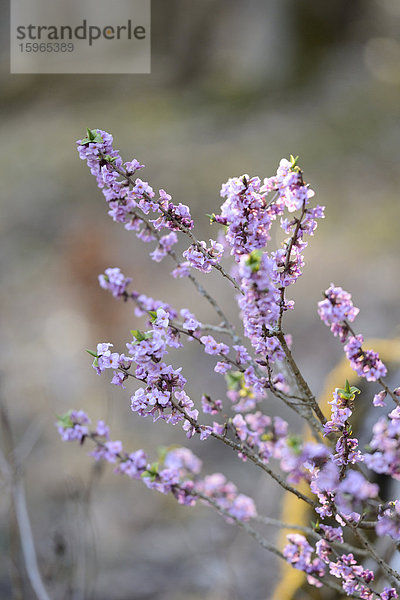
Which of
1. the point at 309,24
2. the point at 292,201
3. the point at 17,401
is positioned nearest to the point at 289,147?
the point at 309,24

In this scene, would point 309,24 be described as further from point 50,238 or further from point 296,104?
point 50,238

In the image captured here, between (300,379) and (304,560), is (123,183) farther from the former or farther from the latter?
(304,560)

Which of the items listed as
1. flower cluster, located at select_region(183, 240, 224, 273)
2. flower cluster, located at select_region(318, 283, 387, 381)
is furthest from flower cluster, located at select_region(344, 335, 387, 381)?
flower cluster, located at select_region(183, 240, 224, 273)

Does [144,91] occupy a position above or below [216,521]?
above

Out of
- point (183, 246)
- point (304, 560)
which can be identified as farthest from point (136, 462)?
point (183, 246)

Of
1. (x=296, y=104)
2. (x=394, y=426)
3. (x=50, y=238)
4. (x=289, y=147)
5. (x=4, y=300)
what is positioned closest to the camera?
(x=394, y=426)

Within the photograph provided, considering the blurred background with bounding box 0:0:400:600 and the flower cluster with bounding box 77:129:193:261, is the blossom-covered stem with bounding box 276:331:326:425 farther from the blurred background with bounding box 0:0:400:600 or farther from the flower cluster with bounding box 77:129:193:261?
the blurred background with bounding box 0:0:400:600

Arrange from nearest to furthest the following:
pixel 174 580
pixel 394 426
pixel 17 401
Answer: pixel 394 426 < pixel 174 580 < pixel 17 401

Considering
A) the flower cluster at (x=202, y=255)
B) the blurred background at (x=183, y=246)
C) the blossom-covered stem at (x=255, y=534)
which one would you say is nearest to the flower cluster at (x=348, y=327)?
the flower cluster at (x=202, y=255)

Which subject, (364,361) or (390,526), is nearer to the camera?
(390,526)
